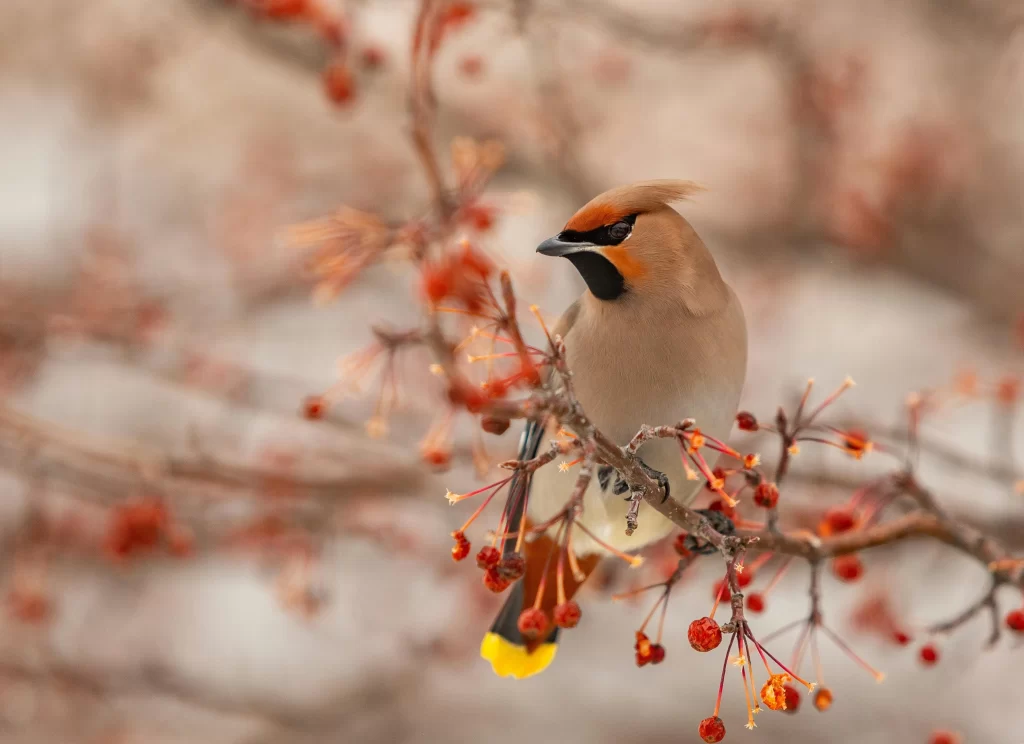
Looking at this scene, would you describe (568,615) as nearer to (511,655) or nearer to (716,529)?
(716,529)

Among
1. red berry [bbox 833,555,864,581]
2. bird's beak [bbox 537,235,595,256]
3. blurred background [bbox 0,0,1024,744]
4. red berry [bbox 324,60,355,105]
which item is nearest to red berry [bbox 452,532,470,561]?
bird's beak [bbox 537,235,595,256]

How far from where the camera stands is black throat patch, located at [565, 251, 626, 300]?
7.81 feet

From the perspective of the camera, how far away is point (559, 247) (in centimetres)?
216

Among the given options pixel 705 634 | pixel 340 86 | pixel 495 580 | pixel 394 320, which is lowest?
pixel 705 634

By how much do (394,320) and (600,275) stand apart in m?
5.12

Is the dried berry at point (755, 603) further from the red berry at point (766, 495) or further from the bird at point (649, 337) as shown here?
the red berry at point (766, 495)

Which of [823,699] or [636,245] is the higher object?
[636,245]

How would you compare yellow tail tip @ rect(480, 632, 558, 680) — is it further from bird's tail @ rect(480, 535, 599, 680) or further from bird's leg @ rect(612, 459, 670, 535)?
bird's leg @ rect(612, 459, 670, 535)

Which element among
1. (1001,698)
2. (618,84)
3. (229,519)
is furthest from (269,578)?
(1001,698)

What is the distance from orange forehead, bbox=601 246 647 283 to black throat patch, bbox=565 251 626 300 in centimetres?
1

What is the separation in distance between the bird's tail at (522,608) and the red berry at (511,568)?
1001 millimetres

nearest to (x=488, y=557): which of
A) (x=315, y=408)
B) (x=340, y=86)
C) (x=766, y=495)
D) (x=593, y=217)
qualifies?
(x=766, y=495)

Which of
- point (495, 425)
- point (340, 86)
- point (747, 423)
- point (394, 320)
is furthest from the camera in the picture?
point (394, 320)

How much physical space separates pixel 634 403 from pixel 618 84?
168 inches
